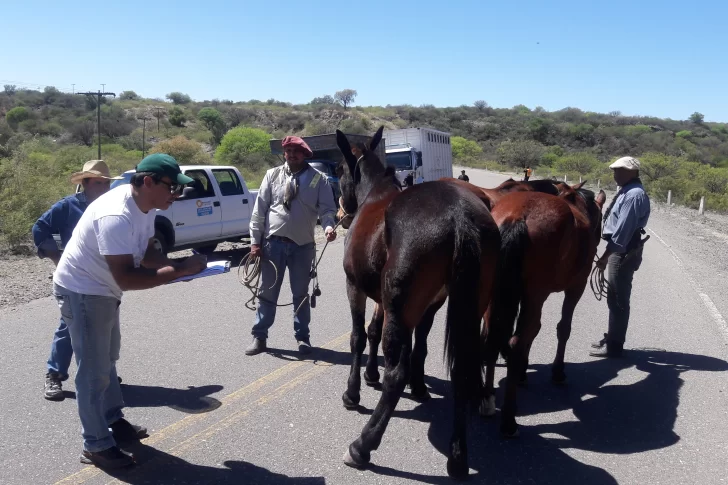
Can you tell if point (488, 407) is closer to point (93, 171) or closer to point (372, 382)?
point (372, 382)

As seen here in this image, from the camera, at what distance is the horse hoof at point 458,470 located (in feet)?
12.3

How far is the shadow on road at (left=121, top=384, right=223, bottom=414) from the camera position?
4.80m

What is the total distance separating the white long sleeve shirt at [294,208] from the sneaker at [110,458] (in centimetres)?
283

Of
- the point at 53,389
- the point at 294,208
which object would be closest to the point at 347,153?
the point at 294,208

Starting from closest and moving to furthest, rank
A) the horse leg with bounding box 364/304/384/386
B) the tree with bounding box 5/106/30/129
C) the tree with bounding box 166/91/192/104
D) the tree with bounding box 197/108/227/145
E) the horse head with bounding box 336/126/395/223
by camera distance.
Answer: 1. the horse leg with bounding box 364/304/384/386
2. the horse head with bounding box 336/126/395/223
3. the tree with bounding box 5/106/30/129
4. the tree with bounding box 197/108/227/145
5. the tree with bounding box 166/91/192/104

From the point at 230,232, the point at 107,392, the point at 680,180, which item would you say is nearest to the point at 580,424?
the point at 107,392

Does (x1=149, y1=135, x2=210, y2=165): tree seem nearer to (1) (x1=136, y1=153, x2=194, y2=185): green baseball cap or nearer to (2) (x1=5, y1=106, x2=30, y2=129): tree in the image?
(2) (x1=5, y1=106, x2=30, y2=129): tree

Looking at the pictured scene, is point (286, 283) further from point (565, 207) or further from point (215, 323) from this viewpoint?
point (565, 207)

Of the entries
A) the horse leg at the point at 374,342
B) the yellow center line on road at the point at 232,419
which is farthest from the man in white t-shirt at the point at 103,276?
the horse leg at the point at 374,342

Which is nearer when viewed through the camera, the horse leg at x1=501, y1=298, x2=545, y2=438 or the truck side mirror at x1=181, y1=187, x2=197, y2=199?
the truck side mirror at x1=181, y1=187, x2=197, y2=199

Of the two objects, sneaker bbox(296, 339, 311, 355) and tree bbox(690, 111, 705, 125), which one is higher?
tree bbox(690, 111, 705, 125)

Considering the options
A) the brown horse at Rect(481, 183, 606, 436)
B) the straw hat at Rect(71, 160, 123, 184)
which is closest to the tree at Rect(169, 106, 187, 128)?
the straw hat at Rect(71, 160, 123, 184)

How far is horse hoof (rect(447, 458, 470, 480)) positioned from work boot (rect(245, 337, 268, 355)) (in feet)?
9.68

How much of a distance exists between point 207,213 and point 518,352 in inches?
364
